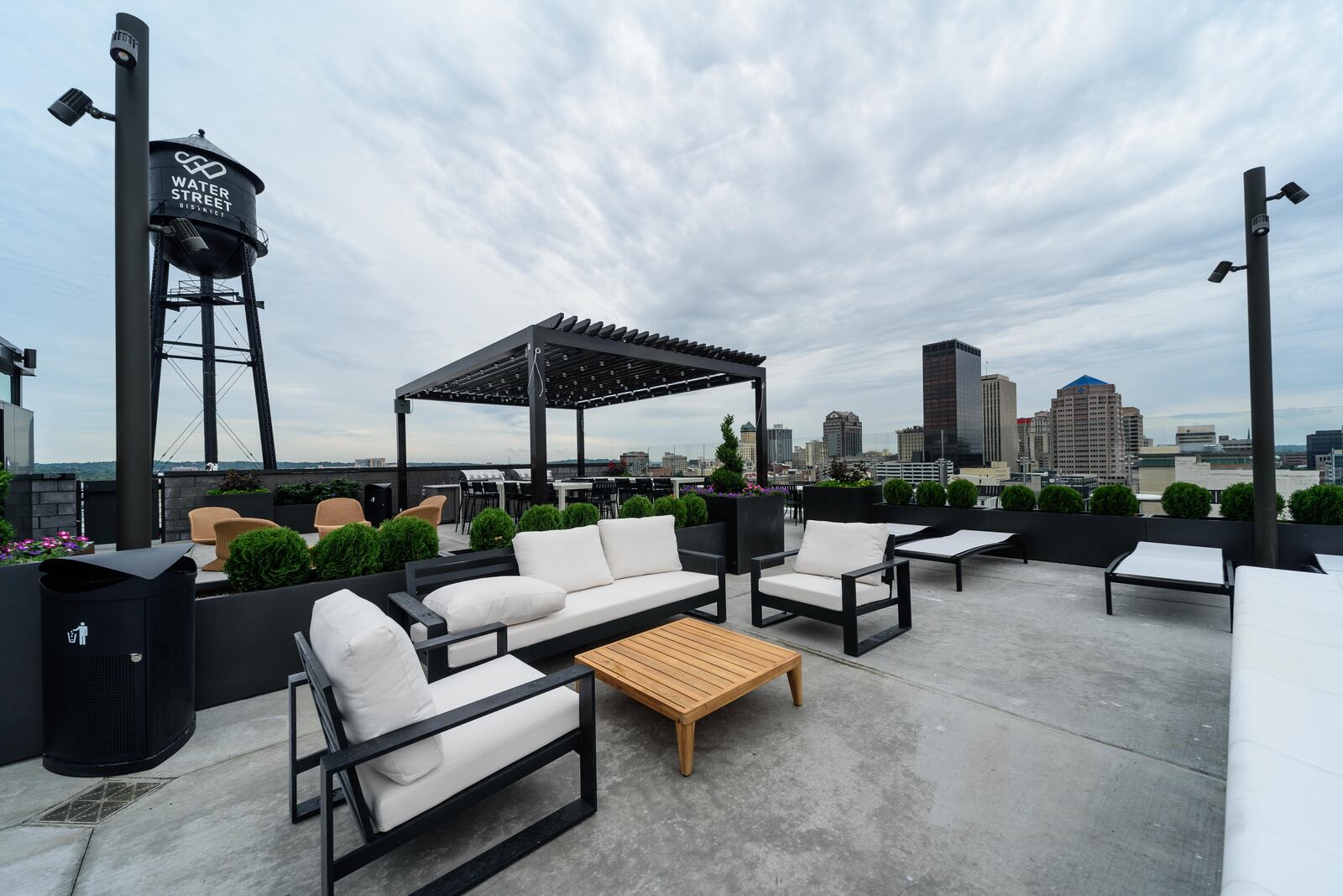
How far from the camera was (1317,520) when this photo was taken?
4.77 meters

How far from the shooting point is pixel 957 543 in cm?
555

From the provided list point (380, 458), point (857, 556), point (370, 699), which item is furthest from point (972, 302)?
point (380, 458)

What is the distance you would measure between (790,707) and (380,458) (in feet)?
39.8

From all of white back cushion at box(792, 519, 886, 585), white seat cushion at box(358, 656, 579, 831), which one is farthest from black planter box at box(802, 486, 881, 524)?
white seat cushion at box(358, 656, 579, 831)

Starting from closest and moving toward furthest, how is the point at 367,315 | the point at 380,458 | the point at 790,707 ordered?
the point at 790,707 → the point at 367,315 → the point at 380,458

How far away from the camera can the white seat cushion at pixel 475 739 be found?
1465 mm

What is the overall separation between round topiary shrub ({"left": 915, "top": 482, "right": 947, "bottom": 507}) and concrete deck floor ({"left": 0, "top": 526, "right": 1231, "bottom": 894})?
4042mm

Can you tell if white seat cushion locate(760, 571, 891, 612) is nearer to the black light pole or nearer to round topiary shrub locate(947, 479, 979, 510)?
round topiary shrub locate(947, 479, 979, 510)

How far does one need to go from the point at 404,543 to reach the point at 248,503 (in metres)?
6.07

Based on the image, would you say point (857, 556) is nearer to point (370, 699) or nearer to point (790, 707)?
point (790, 707)

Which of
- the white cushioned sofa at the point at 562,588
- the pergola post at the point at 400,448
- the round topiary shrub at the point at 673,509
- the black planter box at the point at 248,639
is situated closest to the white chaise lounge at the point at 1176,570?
the white cushioned sofa at the point at 562,588

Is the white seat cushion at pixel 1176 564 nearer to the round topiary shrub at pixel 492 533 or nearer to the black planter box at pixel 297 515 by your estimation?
the round topiary shrub at pixel 492 533

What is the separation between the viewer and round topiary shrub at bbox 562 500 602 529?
427cm

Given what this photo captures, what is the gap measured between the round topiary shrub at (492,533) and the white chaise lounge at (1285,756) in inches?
147
